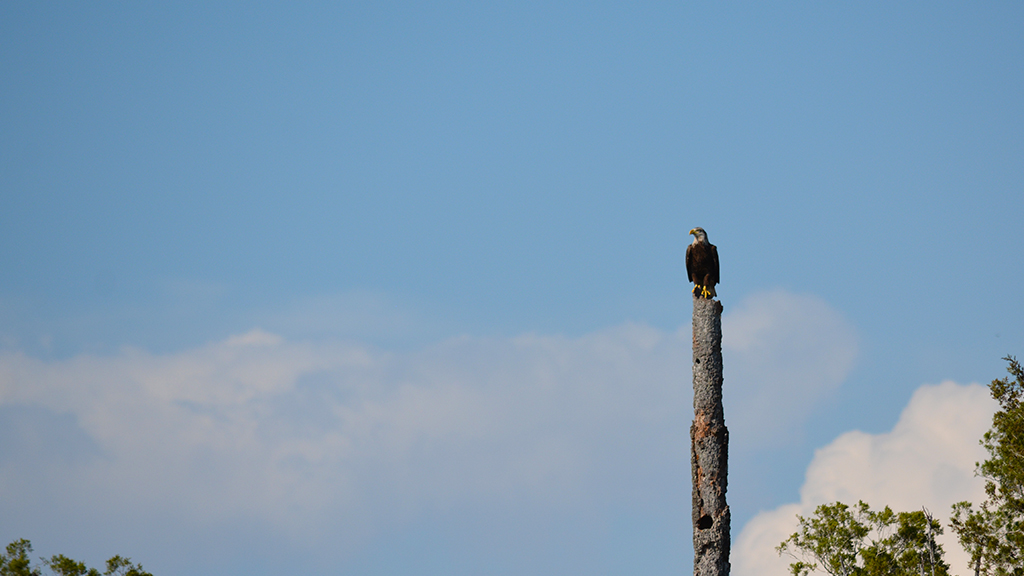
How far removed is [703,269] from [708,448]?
343cm

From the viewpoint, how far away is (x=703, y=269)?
2123cm

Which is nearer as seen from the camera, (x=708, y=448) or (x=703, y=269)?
(x=708, y=448)

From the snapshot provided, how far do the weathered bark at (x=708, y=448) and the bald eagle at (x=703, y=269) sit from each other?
0.25m

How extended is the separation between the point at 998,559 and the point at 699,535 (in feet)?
55.0

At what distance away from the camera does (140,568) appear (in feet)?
97.4

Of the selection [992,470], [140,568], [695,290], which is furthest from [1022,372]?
[140,568]

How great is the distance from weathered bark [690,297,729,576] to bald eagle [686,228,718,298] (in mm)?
249

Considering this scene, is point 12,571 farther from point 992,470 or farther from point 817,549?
point 992,470

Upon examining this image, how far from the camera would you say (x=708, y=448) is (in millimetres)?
19906

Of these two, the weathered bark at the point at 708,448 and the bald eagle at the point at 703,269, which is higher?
the bald eagle at the point at 703,269

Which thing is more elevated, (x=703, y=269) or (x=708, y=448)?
(x=703, y=269)

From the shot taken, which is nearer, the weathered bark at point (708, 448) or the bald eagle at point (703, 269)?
the weathered bark at point (708, 448)

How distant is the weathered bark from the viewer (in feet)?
63.8

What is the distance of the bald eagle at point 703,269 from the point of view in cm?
2119
